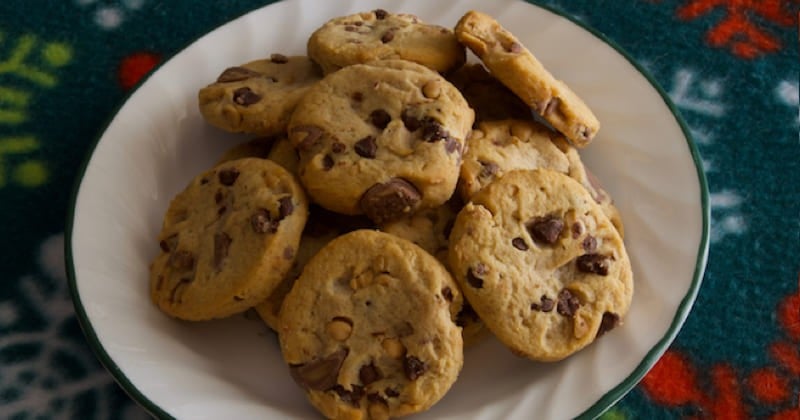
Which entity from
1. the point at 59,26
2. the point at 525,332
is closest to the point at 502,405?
the point at 525,332

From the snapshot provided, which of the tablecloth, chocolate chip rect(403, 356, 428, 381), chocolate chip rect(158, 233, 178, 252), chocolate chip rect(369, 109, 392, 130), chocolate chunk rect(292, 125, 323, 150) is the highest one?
chocolate chip rect(369, 109, 392, 130)

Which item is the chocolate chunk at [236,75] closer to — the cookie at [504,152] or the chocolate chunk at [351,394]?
the cookie at [504,152]

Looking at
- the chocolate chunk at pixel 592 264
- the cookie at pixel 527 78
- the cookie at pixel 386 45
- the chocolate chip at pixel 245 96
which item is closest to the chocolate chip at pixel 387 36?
the cookie at pixel 386 45

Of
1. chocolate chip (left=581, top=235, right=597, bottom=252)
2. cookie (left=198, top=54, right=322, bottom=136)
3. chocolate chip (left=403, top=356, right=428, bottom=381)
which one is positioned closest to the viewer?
chocolate chip (left=403, top=356, right=428, bottom=381)

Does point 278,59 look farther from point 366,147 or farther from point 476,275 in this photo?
point 476,275

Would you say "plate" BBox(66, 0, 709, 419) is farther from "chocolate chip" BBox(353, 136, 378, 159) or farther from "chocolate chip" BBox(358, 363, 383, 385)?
"chocolate chip" BBox(353, 136, 378, 159)

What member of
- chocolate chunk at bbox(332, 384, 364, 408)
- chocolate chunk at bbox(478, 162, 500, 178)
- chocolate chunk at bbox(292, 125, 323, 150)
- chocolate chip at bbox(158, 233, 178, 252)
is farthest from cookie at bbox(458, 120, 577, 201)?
chocolate chip at bbox(158, 233, 178, 252)
